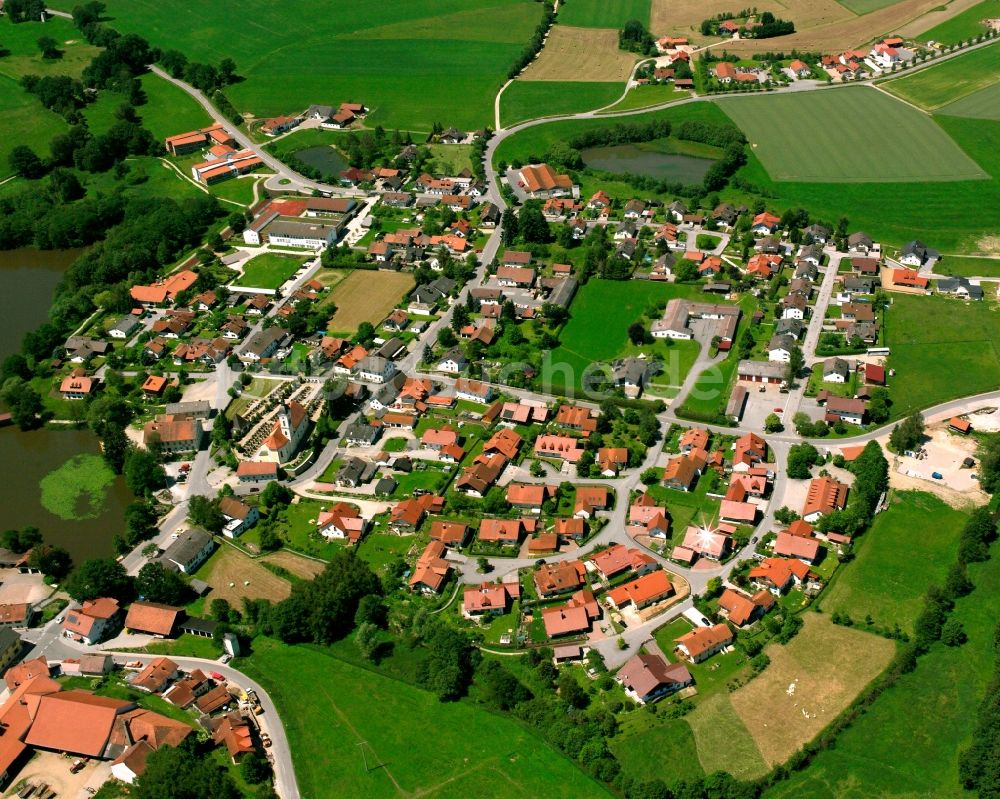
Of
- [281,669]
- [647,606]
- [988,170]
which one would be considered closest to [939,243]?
[988,170]

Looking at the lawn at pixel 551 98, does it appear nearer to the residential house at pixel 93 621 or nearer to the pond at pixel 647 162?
the pond at pixel 647 162

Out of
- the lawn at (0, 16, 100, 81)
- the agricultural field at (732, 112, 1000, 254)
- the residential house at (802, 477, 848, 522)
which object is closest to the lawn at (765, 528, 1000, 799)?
the residential house at (802, 477, 848, 522)

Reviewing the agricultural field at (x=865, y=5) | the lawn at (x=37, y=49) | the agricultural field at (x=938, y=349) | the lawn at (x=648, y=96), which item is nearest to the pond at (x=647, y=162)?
the lawn at (x=648, y=96)

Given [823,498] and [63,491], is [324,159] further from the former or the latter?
[823,498]

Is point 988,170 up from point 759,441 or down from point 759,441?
up

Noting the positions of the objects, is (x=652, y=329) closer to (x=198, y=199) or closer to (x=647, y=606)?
(x=647, y=606)

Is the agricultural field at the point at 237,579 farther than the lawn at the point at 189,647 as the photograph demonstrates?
Yes

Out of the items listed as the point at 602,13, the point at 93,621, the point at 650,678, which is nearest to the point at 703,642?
the point at 650,678
